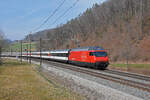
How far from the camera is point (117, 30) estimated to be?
7162 centimetres

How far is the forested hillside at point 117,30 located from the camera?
4758cm

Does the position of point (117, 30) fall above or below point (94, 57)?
above

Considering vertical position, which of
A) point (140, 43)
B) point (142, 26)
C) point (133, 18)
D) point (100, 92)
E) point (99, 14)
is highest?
point (99, 14)

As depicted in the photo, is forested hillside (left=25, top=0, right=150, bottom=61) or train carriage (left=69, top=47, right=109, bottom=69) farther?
forested hillside (left=25, top=0, right=150, bottom=61)

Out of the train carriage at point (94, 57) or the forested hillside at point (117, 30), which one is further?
the forested hillside at point (117, 30)

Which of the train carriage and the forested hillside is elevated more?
the forested hillside

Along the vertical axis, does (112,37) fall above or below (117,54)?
above

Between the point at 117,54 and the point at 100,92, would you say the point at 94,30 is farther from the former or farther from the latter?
the point at 100,92

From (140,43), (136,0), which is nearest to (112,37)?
(140,43)

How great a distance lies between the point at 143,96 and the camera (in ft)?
38.9

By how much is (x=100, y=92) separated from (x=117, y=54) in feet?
117

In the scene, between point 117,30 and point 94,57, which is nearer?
point 94,57

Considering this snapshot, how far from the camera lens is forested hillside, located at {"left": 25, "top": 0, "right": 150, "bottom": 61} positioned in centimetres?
4758

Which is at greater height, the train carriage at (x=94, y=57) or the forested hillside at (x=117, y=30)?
the forested hillside at (x=117, y=30)
